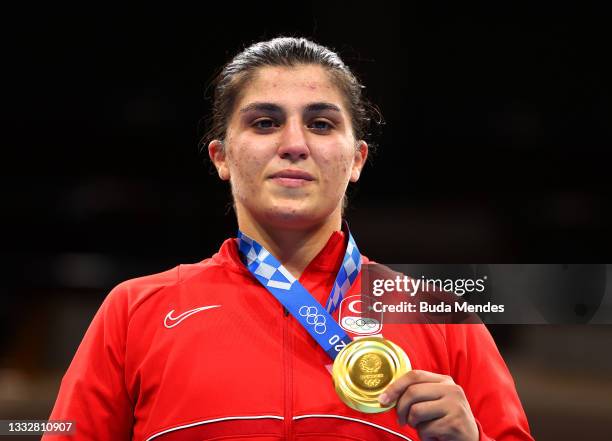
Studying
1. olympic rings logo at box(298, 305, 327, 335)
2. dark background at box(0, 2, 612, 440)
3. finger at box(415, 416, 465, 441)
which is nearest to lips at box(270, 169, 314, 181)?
olympic rings logo at box(298, 305, 327, 335)

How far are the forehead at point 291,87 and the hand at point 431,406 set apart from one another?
1.71 ft

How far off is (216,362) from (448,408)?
1.24 feet

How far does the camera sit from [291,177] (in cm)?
123

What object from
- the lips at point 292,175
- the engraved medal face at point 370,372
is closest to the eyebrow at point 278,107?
the lips at point 292,175

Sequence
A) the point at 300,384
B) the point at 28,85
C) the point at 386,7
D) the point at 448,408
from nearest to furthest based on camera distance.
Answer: the point at 448,408, the point at 300,384, the point at 386,7, the point at 28,85

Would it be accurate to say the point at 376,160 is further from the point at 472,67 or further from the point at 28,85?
the point at 28,85

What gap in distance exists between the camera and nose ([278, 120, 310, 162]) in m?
1.22

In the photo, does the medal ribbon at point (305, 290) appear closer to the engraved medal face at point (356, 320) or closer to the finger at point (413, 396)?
the engraved medal face at point (356, 320)

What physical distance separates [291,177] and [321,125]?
122 millimetres

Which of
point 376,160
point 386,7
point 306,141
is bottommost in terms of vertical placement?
point 306,141

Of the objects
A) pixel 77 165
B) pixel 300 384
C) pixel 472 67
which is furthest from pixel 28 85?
pixel 300 384

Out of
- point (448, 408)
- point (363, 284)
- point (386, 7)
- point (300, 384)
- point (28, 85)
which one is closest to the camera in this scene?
point (448, 408)

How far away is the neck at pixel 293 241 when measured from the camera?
132 centimetres

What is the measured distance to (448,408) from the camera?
40.2 inches
